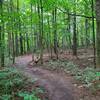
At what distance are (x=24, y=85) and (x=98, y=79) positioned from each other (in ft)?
13.4

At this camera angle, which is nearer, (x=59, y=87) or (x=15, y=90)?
(x=15, y=90)

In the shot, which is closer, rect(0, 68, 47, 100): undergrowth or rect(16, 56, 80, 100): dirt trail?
rect(0, 68, 47, 100): undergrowth

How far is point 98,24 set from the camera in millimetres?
11055

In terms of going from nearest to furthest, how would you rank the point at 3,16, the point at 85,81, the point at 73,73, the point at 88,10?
the point at 85,81 < the point at 73,73 < the point at 3,16 < the point at 88,10

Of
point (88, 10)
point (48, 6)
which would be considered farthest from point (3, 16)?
point (88, 10)

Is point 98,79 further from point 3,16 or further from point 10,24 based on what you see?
point 10,24

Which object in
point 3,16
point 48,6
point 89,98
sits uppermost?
point 48,6

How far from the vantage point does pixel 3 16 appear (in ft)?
54.3

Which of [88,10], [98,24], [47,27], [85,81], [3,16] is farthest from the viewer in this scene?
[47,27]

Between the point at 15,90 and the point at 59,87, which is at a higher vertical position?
the point at 15,90

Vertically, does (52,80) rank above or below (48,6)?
below

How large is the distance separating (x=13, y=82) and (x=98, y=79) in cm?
464

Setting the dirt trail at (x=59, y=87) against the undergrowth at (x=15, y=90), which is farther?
the dirt trail at (x=59, y=87)

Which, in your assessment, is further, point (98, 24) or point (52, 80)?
point (52, 80)
